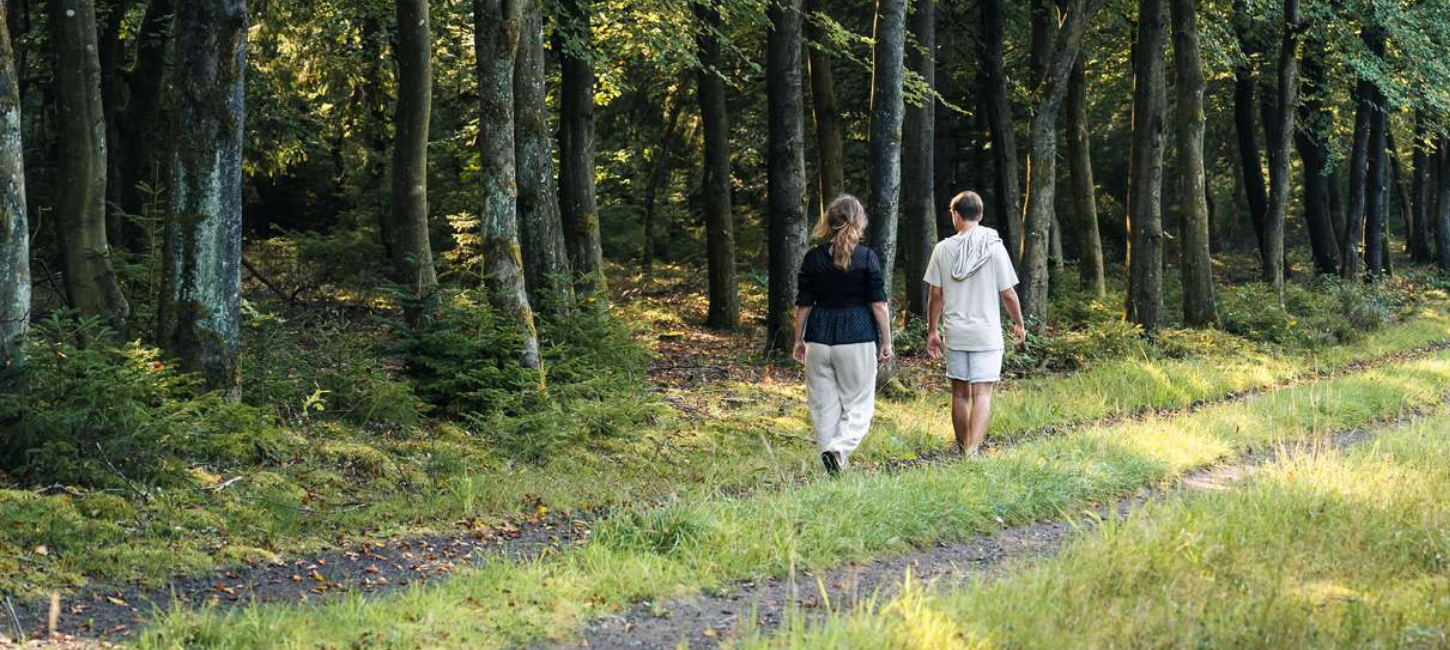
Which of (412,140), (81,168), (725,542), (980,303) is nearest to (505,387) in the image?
(412,140)

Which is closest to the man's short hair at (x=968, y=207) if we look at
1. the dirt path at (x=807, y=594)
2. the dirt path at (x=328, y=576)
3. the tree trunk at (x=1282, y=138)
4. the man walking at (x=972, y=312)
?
the man walking at (x=972, y=312)

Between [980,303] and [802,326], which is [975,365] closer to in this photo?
[980,303]

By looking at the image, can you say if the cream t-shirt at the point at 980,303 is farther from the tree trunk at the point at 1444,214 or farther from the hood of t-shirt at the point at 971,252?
the tree trunk at the point at 1444,214

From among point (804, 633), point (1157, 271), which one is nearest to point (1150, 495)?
point (804, 633)

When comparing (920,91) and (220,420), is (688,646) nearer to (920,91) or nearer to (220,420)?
(220,420)

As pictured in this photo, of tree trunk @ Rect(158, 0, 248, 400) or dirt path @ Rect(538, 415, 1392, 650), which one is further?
tree trunk @ Rect(158, 0, 248, 400)

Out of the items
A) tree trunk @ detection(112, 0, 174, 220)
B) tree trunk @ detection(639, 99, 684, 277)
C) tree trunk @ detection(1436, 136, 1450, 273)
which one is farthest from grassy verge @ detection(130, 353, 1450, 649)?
tree trunk @ detection(1436, 136, 1450, 273)

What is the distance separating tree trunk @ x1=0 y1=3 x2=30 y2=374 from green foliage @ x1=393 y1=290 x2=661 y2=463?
349cm

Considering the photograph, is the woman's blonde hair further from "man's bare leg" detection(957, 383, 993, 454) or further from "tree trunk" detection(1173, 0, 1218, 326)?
"tree trunk" detection(1173, 0, 1218, 326)

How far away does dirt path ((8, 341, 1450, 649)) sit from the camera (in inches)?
251

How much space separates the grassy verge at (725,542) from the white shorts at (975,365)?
631 mm

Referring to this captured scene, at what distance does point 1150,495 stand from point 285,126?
644 inches

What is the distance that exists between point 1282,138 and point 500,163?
16678 mm

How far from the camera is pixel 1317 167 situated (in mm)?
29891
